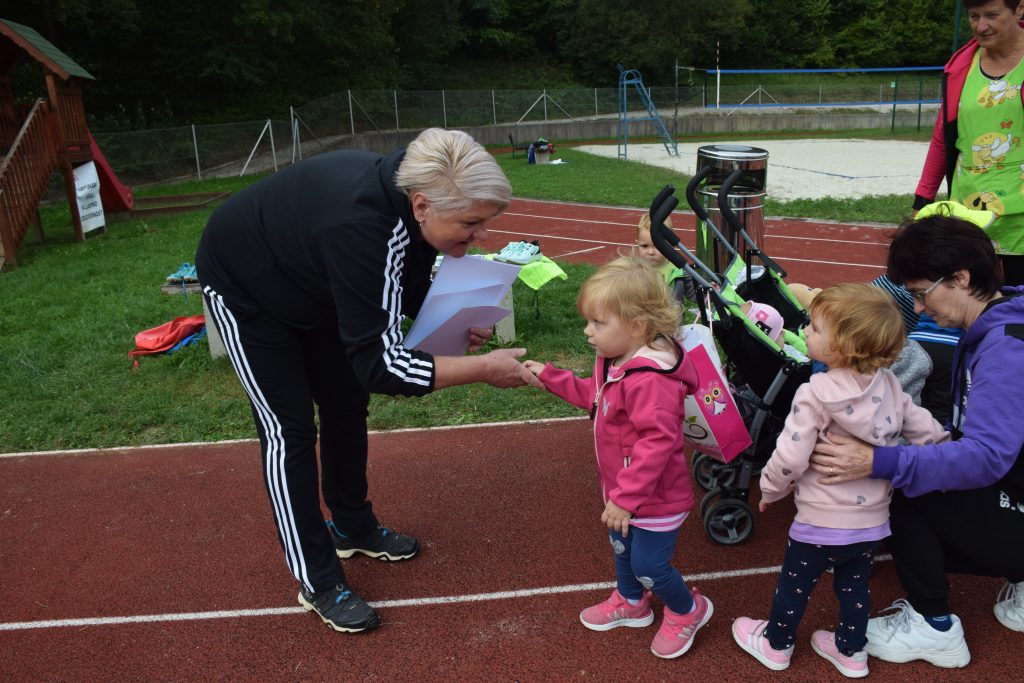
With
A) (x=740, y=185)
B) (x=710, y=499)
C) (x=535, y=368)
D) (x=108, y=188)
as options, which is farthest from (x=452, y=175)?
(x=108, y=188)

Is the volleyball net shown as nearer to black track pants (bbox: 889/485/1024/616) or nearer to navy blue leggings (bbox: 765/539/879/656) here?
black track pants (bbox: 889/485/1024/616)

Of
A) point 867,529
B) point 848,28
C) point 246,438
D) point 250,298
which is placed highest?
point 848,28

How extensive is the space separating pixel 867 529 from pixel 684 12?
4427cm

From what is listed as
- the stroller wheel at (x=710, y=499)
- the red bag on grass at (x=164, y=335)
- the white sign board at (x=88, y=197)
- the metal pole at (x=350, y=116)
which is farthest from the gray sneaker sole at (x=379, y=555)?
the metal pole at (x=350, y=116)

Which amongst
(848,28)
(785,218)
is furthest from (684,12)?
(785,218)

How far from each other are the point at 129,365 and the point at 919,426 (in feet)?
19.8

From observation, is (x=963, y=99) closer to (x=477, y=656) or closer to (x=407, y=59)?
(x=477, y=656)

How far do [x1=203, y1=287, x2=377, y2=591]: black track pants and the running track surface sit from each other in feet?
1.39

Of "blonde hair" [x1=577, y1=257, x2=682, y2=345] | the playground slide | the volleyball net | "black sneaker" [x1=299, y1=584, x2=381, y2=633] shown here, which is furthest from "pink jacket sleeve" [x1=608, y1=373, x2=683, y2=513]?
the volleyball net

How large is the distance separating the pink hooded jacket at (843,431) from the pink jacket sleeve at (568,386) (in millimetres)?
716

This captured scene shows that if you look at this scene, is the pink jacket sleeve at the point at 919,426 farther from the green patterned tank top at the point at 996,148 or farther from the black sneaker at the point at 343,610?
the black sneaker at the point at 343,610

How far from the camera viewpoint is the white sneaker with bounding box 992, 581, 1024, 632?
2895 millimetres

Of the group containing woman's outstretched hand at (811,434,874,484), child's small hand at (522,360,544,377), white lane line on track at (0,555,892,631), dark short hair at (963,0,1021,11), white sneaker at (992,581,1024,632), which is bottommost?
white lane line on track at (0,555,892,631)

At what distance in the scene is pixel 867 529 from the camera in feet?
8.30
